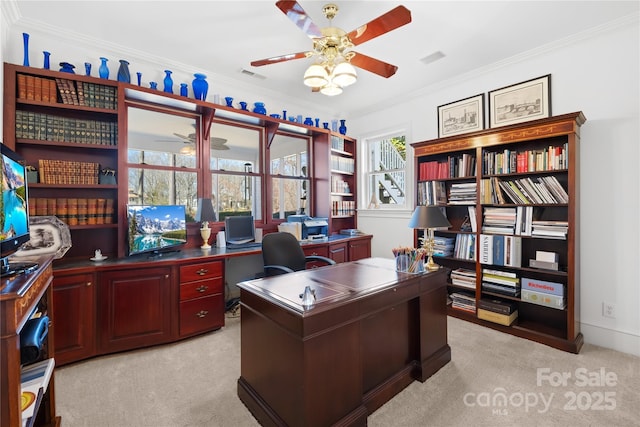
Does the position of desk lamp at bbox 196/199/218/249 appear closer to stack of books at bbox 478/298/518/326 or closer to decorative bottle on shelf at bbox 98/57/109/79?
decorative bottle on shelf at bbox 98/57/109/79

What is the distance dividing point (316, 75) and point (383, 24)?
0.55 metres

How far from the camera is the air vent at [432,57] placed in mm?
3106

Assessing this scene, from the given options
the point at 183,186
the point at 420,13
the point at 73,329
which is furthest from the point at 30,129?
the point at 420,13

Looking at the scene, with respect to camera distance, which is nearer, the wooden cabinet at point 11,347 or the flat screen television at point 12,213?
the wooden cabinet at point 11,347

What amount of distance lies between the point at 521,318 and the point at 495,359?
3.18 ft

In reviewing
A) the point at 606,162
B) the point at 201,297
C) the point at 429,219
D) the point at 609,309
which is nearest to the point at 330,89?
the point at 429,219

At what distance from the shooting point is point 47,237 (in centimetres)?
228

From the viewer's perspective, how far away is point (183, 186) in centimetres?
340

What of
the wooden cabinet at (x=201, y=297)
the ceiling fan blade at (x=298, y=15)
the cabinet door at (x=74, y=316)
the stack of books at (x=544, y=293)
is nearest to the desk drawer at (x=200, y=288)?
the wooden cabinet at (x=201, y=297)

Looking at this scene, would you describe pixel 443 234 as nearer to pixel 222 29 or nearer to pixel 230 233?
pixel 230 233

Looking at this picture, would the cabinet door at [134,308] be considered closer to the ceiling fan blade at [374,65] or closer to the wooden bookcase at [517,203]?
the ceiling fan blade at [374,65]

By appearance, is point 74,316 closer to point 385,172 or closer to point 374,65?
point 374,65

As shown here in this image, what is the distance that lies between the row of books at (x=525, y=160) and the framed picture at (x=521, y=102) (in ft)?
1.23

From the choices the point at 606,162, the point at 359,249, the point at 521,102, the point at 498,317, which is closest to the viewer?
the point at 606,162
